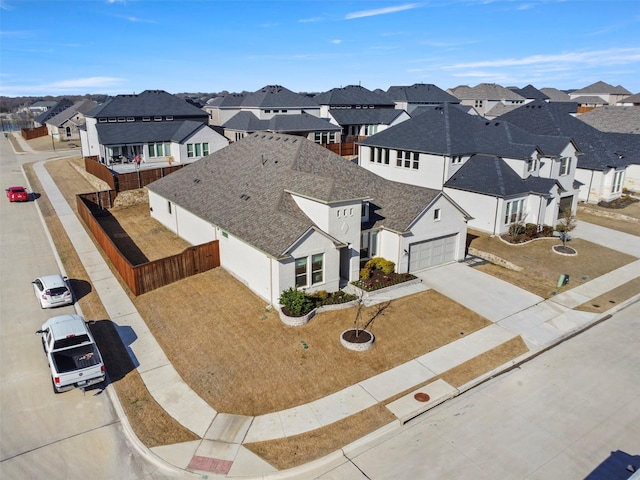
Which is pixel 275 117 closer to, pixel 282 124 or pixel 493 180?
pixel 282 124

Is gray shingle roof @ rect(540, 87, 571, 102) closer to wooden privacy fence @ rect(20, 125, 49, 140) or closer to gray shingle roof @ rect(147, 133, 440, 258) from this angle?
gray shingle roof @ rect(147, 133, 440, 258)

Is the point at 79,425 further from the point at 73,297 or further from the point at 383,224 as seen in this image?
the point at 383,224

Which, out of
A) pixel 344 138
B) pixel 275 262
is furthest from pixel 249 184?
pixel 344 138

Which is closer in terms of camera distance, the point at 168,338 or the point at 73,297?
the point at 168,338

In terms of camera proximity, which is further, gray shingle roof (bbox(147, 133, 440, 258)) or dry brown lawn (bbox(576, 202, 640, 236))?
dry brown lawn (bbox(576, 202, 640, 236))

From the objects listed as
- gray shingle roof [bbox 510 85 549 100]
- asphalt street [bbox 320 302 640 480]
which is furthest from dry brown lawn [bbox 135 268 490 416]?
gray shingle roof [bbox 510 85 549 100]

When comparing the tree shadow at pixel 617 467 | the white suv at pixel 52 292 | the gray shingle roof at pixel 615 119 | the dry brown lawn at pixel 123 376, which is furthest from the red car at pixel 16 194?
the gray shingle roof at pixel 615 119
